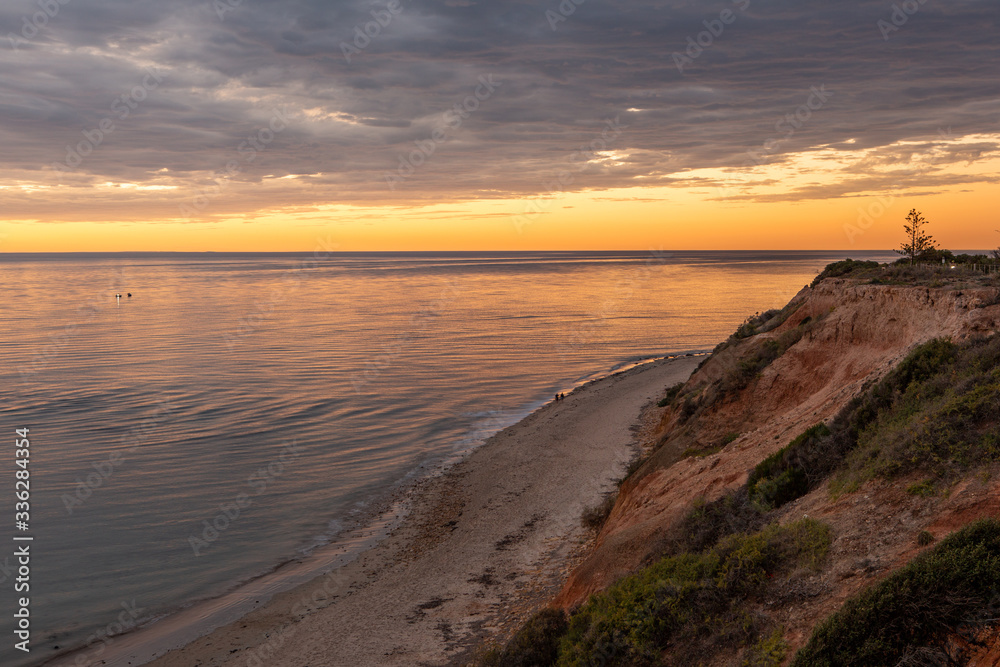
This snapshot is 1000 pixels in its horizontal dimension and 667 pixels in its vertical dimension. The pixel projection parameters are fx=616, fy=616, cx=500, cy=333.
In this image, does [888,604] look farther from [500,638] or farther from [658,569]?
[500,638]

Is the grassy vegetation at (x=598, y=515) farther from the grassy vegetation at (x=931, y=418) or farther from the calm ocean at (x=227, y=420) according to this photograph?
the grassy vegetation at (x=931, y=418)

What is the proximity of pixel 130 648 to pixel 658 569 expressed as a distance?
11947mm

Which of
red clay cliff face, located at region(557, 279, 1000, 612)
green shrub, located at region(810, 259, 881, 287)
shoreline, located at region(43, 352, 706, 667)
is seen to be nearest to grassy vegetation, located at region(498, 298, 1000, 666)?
red clay cliff face, located at region(557, 279, 1000, 612)

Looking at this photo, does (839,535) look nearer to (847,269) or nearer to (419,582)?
(419,582)

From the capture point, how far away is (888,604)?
21.0ft

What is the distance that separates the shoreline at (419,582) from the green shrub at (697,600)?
13.4 feet

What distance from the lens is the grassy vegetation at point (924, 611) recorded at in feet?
19.9

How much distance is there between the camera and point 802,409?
15156 mm

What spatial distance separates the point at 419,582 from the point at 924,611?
11.8 meters

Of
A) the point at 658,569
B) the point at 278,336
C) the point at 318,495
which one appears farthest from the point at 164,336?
the point at 658,569

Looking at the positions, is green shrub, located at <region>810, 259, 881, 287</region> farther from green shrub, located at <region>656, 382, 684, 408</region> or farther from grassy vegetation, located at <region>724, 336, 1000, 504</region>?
grassy vegetation, located at <region>724, 336, 1000, 504</region>

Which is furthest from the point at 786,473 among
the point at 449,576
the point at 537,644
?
the point at 449,576

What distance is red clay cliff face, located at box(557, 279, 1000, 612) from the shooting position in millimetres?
11461

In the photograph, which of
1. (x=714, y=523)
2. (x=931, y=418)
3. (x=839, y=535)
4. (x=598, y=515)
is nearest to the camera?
(x=839, y=535)
